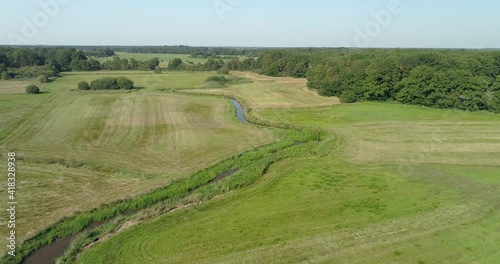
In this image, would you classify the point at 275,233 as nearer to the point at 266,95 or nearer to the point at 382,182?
the point at 382,182

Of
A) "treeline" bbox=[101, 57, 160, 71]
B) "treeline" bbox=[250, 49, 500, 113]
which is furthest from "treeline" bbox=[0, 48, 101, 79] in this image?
"treeline" bbox=[250, 49, 500, 113]

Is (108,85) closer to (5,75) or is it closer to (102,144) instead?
(5,75)

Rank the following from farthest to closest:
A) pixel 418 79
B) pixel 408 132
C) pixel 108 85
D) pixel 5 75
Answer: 1. pixel 5 75
2. pixel 108 85
3. pixel 418 79
4. pixel 408 132

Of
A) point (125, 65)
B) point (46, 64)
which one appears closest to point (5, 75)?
point (46, 64)

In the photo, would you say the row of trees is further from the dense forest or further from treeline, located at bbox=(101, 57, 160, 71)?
treeline, located at bbox=(101, 57, 160, 71)

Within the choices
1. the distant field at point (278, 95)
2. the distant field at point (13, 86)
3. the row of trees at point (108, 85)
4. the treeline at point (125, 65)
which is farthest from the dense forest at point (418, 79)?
the treeline at point (125, 65)

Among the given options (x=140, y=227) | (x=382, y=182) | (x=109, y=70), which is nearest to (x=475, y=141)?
(x=382, y=182)

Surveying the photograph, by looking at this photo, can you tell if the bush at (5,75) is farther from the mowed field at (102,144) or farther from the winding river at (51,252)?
the winding river at (51,252)
